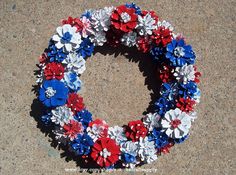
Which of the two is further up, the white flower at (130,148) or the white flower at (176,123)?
the white flower at (176,123)

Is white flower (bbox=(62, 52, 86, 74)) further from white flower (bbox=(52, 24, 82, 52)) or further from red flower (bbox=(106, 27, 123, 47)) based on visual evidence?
red flower (bbox=(106, 27, 123, 47))

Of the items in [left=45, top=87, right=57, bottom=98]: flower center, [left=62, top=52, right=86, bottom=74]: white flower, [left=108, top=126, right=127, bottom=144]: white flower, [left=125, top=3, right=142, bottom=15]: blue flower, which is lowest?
[left=108, top=126, right=127, bottom=144]: white flower

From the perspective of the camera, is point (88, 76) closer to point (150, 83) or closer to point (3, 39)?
point (150, 83)

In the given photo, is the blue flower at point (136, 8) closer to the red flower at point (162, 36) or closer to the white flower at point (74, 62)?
the red flower at point (162, 36)

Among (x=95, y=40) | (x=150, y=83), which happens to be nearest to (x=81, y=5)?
→ (x=95, y=40)

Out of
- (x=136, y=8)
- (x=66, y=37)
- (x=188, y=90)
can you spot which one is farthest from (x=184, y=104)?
(x=66, y=37)

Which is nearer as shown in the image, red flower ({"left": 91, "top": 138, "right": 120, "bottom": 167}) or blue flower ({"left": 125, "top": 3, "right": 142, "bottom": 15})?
red flower ({"left": 91, "top": 138, "right": 120, "bottom": 167})

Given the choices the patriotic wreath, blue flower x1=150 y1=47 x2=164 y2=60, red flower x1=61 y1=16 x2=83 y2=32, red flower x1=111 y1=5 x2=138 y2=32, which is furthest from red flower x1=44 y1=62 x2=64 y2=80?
blue flower x1=150 y1=47 x2=164 y2=60

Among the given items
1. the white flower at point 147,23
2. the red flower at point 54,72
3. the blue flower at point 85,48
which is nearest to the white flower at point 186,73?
the white flower at point 147,23
